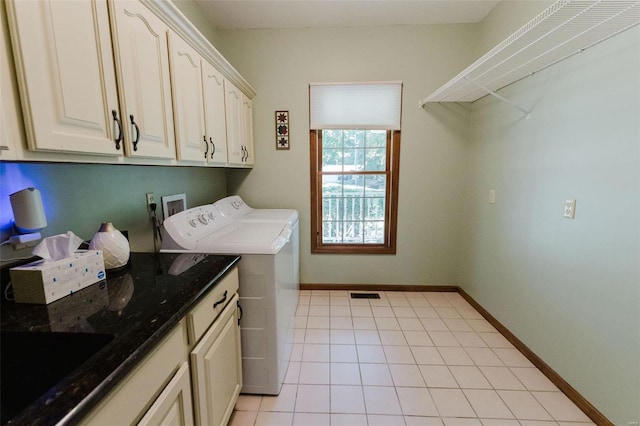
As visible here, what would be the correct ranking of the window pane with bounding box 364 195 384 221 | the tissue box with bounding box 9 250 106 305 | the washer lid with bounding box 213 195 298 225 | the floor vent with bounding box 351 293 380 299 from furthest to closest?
the window pane with bounding box 364 195 384 221 → the floor vent with bounding box 351 293 380 299 → the washer lid with bounding box 213 195 298 225 → the tissue box with bounding box 9 250 106 305

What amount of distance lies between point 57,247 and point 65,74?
624mm

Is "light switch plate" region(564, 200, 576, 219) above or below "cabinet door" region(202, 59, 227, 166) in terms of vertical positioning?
below

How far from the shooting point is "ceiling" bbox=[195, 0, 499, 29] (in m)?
2.27

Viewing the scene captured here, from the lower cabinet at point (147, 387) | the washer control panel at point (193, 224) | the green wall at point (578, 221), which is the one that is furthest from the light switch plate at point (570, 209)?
the washer control panel at point (193, 224)

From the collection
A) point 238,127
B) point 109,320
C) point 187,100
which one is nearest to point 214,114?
point 187,100

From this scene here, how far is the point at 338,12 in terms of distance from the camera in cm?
240

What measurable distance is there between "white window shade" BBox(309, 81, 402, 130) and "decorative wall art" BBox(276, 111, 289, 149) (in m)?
0.26

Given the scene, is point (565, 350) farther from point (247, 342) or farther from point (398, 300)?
point (247, 342)

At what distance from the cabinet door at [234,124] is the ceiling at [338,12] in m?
0.74

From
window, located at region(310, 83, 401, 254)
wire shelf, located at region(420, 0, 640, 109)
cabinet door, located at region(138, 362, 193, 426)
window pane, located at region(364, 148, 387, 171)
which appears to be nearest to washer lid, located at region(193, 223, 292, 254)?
cabinet door, located at region(138, 362, 193, 426)

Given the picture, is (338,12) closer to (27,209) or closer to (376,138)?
(376,138)

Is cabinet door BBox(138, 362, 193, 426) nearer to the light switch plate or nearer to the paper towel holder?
the paper towel holder

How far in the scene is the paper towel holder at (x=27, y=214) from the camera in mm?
918

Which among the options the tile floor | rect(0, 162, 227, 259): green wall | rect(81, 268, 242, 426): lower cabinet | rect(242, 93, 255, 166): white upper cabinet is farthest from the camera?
rect(242, 93, 255, 166): white upper cabinet
